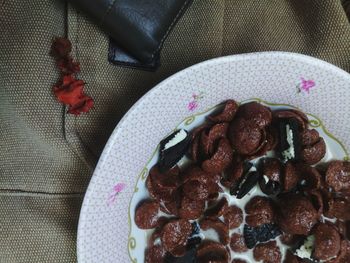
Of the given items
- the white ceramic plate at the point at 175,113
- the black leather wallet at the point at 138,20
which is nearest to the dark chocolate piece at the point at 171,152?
the white ceramic plate at the point at 175,113

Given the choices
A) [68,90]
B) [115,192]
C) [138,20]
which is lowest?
[115,192]

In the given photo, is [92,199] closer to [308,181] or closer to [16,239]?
[16,239]

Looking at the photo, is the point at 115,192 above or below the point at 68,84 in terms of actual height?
below

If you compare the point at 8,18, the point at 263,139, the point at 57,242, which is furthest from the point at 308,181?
the point at 8,18

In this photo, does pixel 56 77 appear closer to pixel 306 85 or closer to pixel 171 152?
pixel 171 152

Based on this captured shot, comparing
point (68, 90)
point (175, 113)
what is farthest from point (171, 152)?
point (68, 90)

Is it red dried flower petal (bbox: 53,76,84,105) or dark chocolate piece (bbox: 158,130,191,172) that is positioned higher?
red dried flower petal (bbox: 53,76,84,105)

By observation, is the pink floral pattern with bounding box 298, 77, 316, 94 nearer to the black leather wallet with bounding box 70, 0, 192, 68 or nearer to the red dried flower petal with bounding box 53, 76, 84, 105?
the black leather wallet with bounding box 70, 0, 192, 68

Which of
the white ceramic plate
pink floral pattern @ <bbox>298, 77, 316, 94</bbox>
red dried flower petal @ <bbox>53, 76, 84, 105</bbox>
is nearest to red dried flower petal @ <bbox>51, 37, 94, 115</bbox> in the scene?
red dried flower petal @ <bbox>53, 76, 84, 105</bbox>
